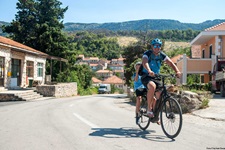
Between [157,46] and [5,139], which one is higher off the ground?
[157,46]

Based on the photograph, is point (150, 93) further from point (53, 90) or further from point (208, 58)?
point (53, 90)

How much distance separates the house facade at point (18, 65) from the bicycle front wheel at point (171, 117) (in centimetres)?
2016

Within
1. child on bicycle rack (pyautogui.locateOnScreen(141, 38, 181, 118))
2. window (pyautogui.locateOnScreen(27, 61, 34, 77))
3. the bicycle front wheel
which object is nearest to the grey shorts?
child on bicycle rack (pyautogui.locateOnScreen(141, 38, 181, 118))

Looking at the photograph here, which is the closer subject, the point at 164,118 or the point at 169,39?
the point at 164,118

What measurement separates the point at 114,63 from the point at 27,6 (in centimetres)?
15077

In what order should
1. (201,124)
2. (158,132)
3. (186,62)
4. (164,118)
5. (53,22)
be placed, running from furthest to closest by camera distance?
(53,22)
(186,62)
(201,124)
(158,132)
(164,118)

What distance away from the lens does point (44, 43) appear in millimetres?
39938

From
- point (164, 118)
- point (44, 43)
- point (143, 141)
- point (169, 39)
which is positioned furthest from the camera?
point (169, 39)

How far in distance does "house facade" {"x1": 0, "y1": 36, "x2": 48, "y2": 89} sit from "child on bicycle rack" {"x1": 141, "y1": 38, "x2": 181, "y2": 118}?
64.2 feet

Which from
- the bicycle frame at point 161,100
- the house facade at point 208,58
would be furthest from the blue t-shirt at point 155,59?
the house facade at point 208,58

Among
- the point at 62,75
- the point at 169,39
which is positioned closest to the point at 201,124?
the point at 62,75

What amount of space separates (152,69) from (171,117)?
3.93 feet

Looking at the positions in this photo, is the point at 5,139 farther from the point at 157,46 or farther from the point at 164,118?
the point at 157,46

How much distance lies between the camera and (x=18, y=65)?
2920 cm
